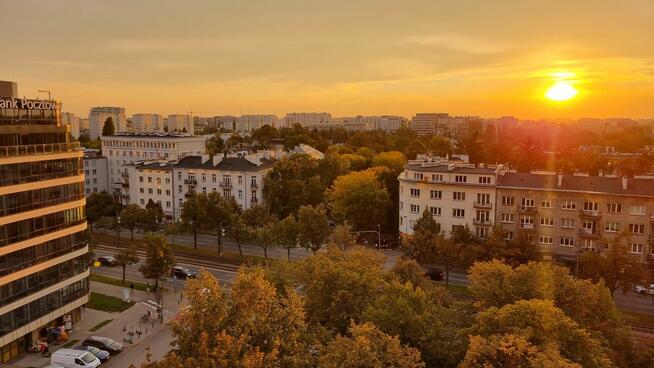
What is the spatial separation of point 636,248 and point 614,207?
523 centimetres

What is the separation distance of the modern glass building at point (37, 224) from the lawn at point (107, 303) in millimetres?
3736

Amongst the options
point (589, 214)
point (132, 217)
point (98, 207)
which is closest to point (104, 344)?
point (132, 217)

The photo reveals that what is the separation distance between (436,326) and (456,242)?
30099mm

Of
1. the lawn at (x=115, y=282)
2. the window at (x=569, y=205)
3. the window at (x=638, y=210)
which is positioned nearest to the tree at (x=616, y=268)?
the window at (x=638, y=210)

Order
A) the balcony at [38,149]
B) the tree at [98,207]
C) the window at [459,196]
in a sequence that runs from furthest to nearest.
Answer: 1. the tree at [98,207]
2. the window at [459,196]
3. the balcony at [38,149]

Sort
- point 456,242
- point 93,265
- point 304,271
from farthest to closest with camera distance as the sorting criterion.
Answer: point 93,265
point 456,242
point 304,271

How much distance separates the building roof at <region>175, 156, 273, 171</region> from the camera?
3379 inches

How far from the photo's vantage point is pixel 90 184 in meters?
105

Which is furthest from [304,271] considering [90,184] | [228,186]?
[90,184]

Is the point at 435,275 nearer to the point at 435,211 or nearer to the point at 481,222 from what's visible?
the point at 481,222

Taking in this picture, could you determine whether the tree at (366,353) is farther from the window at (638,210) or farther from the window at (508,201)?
the window at (638,210)

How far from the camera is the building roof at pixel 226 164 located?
85.8 m

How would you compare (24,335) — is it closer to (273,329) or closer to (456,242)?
(273,329)

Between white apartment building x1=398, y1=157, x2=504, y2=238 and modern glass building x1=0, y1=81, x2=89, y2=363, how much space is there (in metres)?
41.4
